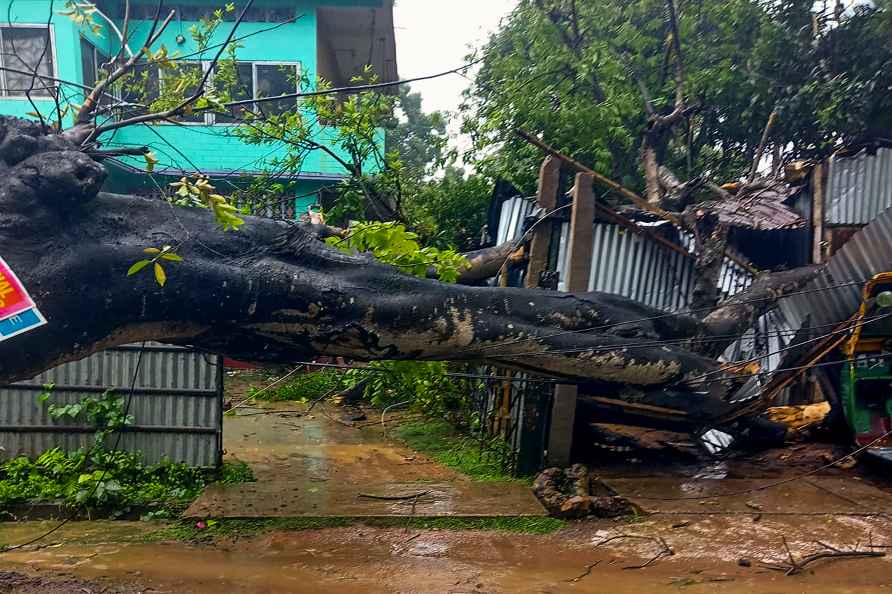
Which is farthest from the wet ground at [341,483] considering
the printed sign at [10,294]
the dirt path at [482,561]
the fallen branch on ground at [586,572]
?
the printed sign at [10,294]

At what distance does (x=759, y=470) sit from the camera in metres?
6.98

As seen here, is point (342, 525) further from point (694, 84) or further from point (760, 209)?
point (694, 84)

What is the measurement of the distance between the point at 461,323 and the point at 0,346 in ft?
9.37

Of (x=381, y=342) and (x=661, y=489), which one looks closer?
(x=381, y=342)

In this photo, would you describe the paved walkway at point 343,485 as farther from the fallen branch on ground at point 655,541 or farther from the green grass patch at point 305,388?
the green grass patch at point 305,388

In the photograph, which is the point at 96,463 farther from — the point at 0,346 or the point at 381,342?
the point at 381,342

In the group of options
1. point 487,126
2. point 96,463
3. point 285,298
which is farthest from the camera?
point 487,126

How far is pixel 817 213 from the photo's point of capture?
8180 millimetres

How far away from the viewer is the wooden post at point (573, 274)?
6.55 meters

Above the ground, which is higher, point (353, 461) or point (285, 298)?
point (285, 298)

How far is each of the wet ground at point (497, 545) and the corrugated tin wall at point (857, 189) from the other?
3287mm

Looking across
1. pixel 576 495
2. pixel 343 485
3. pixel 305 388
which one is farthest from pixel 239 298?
pixel 305 388

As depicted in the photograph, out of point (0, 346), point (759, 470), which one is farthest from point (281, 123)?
point (759, 470)

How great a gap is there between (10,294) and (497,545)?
3828mm
